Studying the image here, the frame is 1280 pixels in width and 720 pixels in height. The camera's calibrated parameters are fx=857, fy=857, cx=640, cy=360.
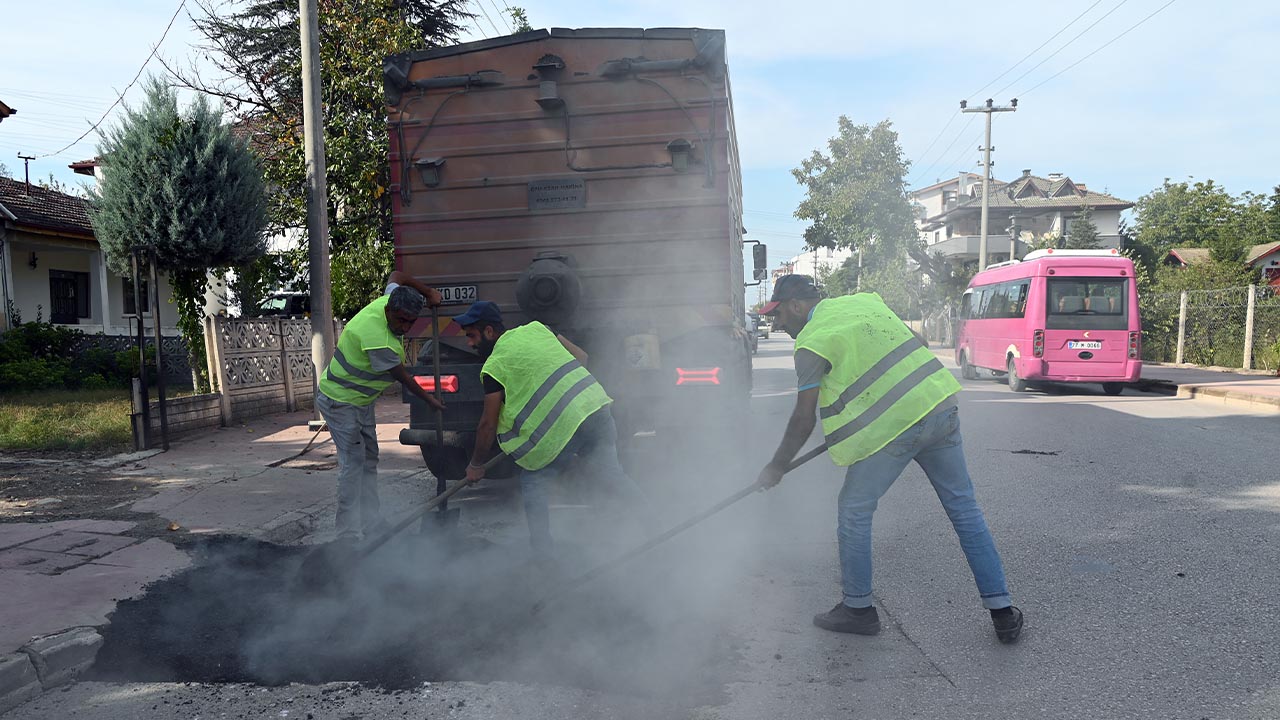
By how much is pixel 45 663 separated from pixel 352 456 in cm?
197

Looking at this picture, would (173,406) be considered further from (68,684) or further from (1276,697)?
(1276,697)

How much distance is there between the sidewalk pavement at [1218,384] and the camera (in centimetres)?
1173

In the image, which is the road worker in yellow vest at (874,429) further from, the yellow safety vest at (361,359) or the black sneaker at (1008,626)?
the yellow safety vest at (361,359)

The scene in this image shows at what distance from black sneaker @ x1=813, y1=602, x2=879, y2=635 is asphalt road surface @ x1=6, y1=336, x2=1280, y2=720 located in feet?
0.15

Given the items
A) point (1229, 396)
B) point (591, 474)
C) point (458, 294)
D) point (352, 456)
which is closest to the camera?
point (591, 474)

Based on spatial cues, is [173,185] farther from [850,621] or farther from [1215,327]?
[1215,327]

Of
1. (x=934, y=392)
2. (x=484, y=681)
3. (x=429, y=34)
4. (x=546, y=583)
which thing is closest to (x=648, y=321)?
(x=546, y=583)

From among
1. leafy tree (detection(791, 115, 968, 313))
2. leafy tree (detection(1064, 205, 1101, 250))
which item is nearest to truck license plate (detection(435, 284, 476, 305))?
leafy tree (detection(1064, 205, 1101, 250))

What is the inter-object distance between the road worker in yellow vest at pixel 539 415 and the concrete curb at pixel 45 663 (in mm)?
1724

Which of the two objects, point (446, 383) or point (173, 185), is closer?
point (446, 383)

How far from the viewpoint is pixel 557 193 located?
20.7ft

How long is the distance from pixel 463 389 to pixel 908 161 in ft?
146

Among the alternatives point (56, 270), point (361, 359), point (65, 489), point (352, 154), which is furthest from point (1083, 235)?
point (65, 489)

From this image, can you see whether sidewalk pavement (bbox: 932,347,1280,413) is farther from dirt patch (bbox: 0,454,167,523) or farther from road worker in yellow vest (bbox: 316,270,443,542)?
dirt patch (bbox: 0,454,167,523)
